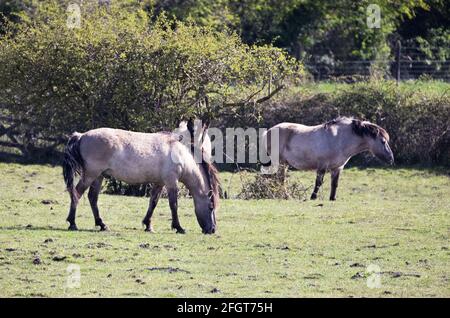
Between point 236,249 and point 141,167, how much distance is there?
2.22 m

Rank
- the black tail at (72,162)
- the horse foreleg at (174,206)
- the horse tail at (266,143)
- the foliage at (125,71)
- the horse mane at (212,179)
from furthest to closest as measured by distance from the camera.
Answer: the horse tail at (266,143) → the foliage at (125,71) → the horse mane at (212,179) → the horse foreleg at (174,206) → the black tail at (72,162)

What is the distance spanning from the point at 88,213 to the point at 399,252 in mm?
5696

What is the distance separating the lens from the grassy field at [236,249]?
11617 millimetres

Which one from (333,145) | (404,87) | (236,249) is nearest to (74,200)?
(236,249)

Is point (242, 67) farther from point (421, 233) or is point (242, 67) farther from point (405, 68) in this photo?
point (405, 68)

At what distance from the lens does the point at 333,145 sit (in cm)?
2178

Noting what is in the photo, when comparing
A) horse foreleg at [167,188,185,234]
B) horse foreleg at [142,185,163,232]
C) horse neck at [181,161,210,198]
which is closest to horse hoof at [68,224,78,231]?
horse foreleg at [142,185,163,232]

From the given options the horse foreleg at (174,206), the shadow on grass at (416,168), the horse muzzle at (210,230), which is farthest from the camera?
the shadow on grass at (416,168)

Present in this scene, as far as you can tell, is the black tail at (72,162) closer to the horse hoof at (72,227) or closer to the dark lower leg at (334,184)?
the horse hoof at (72,227)

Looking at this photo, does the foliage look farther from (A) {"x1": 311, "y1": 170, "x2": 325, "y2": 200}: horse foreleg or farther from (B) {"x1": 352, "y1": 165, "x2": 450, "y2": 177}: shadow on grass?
(B) {"x1": 352, "y1": 165, "x2": 450, "y2": 177}: shadow on grass

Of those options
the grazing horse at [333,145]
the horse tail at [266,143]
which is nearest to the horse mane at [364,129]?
the grazing horse at [333,145]

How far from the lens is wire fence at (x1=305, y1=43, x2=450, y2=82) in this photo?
33.2 meters

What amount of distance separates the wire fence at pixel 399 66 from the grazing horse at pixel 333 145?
10.1 m
